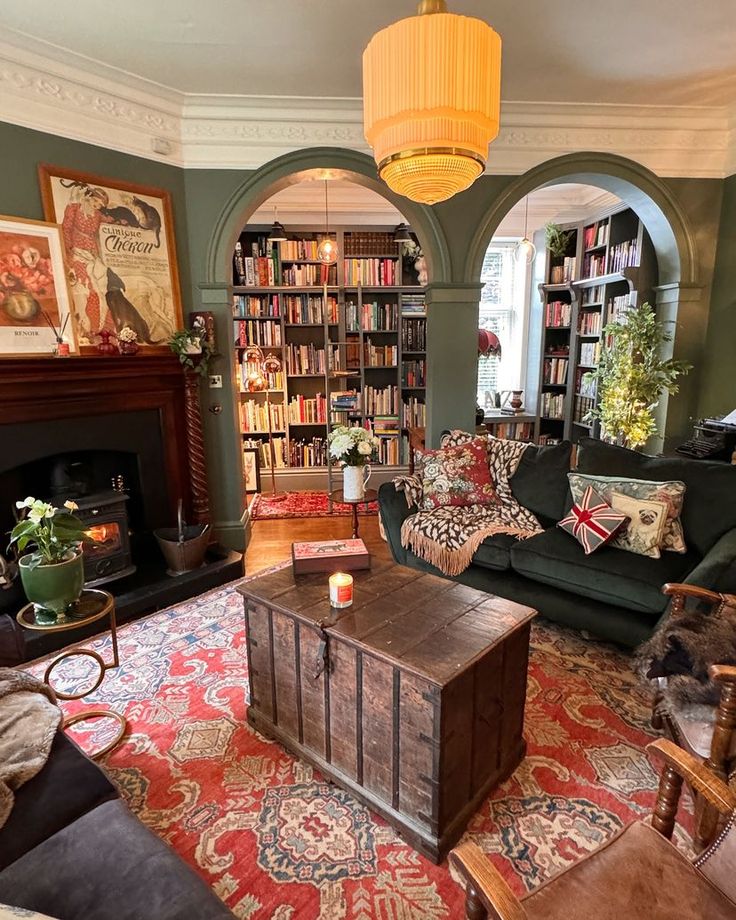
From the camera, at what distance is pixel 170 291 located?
11.6 ft

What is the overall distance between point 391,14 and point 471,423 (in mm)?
2535

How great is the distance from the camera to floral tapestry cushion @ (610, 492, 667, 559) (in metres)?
2.49

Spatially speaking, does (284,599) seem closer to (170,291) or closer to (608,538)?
(608,538)

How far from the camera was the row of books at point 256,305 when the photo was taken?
17.0 ft

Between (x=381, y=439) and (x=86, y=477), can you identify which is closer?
(x=86, y=477)

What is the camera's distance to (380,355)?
5.38 meters

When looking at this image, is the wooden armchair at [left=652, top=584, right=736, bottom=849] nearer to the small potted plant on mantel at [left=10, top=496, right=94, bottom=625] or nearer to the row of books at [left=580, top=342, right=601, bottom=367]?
the small potted plant on mantel at [left=10, top=496, right=94, bottom=625]

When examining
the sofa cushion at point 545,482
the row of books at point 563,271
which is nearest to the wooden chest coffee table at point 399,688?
the sofa cushion at point 545,482

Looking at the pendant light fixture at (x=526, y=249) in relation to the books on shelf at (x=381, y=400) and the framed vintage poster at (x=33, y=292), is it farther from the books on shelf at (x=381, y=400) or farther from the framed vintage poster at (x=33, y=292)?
the framed vintage poster at (x=33, y=292)

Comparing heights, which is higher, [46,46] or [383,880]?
[46,46]

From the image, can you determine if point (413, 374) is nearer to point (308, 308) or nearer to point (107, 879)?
point (308, 308)

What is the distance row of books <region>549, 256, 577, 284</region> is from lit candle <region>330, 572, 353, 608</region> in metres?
4.69

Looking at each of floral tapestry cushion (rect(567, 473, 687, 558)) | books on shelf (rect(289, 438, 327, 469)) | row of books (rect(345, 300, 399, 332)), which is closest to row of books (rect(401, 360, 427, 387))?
row of books (rect(345, 300, 399, 332))

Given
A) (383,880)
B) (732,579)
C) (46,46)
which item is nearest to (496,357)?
(732,579)
